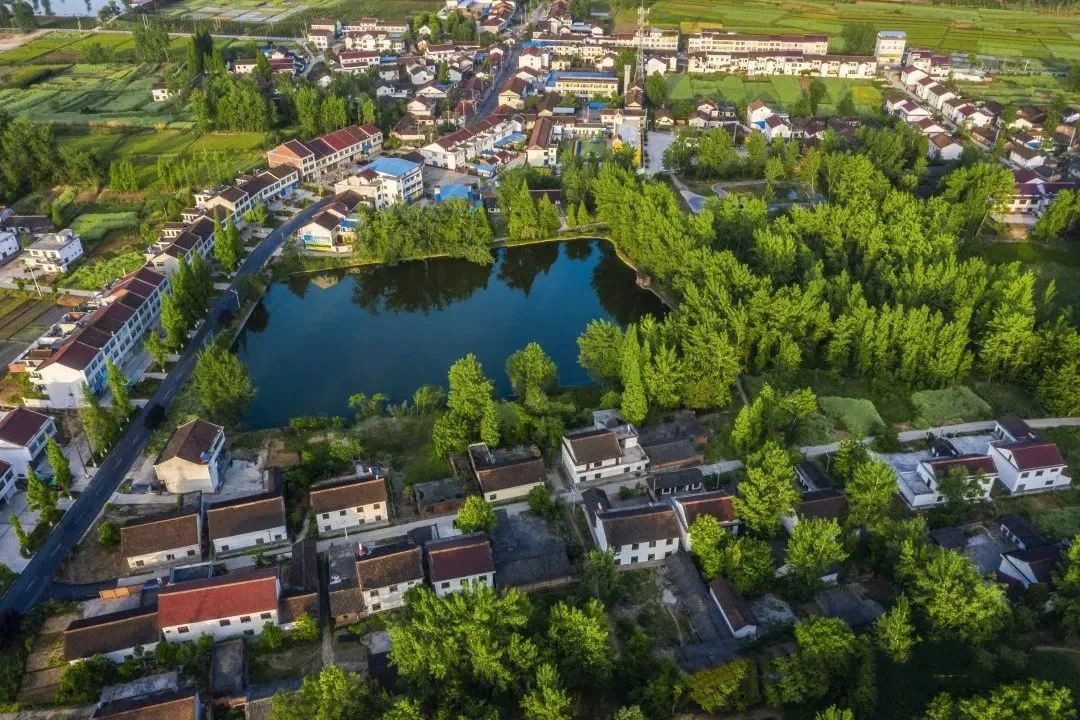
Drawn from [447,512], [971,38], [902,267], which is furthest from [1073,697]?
[971,38]

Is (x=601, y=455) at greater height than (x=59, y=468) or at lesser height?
lesser

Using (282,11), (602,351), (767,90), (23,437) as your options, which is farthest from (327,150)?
(282,11)

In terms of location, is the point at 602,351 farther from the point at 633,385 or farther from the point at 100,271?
the point at 100,271

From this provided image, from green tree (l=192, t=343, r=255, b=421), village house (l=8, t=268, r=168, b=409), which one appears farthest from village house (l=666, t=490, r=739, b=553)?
village house (l=8, t=268, r=168, b=409)

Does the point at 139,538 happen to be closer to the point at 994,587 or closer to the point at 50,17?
the point at 994,587

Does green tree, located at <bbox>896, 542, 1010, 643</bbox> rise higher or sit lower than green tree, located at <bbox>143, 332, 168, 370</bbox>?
lower

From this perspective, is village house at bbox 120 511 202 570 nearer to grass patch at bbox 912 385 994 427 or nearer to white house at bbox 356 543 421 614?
white house at bbox 356 543 421 614
